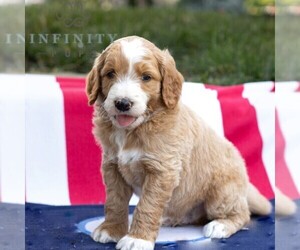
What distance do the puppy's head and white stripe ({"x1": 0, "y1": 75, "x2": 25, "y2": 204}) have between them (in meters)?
0.39

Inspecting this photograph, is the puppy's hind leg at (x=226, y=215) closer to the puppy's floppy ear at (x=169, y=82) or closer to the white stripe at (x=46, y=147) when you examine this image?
the puppy's floppy ear at (x=169, y=82)

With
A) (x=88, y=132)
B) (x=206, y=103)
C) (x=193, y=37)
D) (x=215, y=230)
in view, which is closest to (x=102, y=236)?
(x=215, y=230)

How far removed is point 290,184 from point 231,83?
66.1 inches

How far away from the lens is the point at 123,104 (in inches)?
102

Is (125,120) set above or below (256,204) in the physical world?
above

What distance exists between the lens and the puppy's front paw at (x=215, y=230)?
313 cm

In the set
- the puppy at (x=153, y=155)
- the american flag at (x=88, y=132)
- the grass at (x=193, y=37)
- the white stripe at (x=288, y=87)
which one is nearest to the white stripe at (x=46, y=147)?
the american flag at (x=88, y=132)

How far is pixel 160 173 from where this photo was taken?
113 inches

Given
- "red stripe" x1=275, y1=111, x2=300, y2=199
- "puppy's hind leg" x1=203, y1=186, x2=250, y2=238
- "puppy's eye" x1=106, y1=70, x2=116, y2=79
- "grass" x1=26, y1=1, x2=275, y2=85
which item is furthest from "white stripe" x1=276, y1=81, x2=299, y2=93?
"puppy's eye" x1=106, y1=70, x2=116, y2=79

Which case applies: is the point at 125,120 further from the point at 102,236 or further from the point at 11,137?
the point at 11,137

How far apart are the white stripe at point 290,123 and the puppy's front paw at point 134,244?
3.49 feet

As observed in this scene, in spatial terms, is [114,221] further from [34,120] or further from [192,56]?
[192,56]

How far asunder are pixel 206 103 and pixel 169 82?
123 cm

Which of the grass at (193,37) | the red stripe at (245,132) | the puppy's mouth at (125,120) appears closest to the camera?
the puppy's mouth at (125,120)
